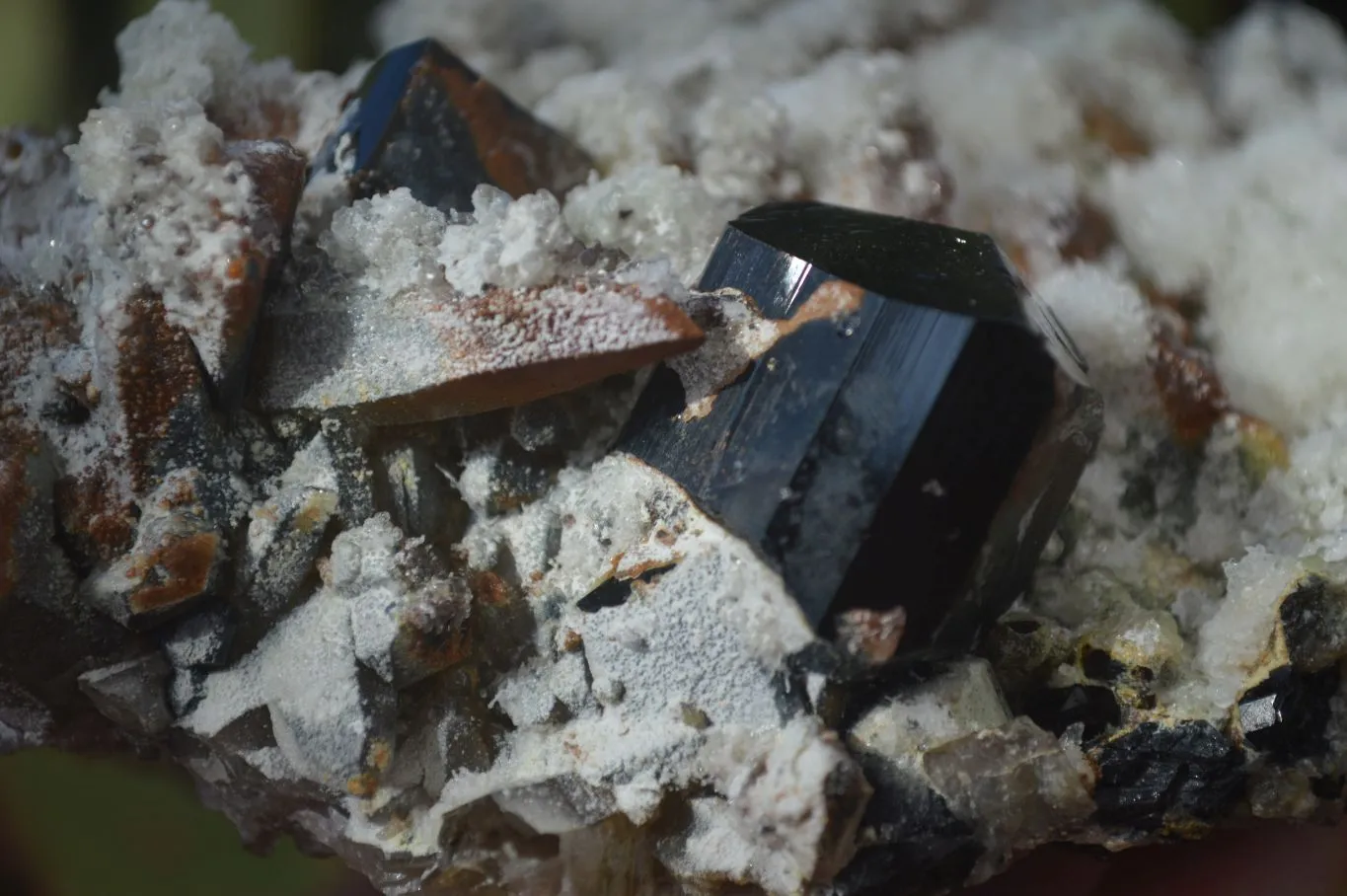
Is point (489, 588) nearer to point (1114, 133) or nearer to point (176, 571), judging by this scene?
point (176, 571)

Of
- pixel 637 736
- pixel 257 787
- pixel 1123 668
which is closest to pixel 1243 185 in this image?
pixel 1123 668

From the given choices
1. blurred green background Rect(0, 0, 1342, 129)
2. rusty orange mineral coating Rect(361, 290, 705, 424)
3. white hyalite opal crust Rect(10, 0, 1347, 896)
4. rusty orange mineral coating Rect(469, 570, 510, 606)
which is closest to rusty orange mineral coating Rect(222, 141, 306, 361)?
white hyalite opal crust Rect(10, 0, 1347, 896)

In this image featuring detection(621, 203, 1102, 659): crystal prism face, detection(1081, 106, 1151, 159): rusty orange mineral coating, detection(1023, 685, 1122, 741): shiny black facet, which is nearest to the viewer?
detection(621, 203, 1102, 659): crystal prism face

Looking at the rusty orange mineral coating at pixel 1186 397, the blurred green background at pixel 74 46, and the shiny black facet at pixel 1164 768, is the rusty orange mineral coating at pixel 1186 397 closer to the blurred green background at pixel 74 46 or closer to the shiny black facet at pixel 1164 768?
the shiny black facet at pixel 1164 768

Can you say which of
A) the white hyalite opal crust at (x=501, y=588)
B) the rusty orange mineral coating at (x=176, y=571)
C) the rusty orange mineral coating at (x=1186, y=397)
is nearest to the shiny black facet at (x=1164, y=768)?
the white hyalite opal crust at (x=501, y=588)

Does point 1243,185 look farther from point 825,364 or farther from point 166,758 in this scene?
point 166,758

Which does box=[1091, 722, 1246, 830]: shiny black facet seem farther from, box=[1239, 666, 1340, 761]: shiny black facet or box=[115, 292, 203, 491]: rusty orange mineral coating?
box=[115, 292, 203, 491]: rusty orange mineral coating

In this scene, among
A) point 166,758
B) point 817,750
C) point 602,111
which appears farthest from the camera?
point 602,111

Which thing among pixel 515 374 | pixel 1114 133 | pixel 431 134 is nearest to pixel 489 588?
pixel 515 374
